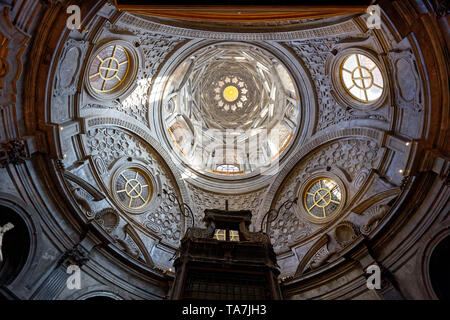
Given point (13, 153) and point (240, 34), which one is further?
point (240, 34)

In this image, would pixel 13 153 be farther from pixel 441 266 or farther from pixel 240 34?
pixel 441 266

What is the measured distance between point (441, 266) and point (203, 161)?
50.8ft

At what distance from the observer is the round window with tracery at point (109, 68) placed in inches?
561

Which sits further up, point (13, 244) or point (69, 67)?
point (69, 67)

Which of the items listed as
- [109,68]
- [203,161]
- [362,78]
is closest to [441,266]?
[362,78]

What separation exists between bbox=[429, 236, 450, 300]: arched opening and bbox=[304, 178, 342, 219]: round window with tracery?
5441 mm

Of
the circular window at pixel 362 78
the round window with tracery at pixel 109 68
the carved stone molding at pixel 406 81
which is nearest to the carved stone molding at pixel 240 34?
the round window with tracery at pixel 109 68

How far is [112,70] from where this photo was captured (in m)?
15.1

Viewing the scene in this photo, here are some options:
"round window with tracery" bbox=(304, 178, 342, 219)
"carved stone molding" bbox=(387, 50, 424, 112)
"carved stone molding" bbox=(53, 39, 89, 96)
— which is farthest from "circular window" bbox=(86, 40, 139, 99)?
"carved stone molding" bbox=(387, 50, 424, 112)

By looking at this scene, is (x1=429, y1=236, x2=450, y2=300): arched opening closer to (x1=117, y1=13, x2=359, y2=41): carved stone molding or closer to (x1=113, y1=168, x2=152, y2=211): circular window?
(x1=117, y1=13, x2=359, y2=41): carved stone molding

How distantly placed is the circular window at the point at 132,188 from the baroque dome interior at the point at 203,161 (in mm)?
75
